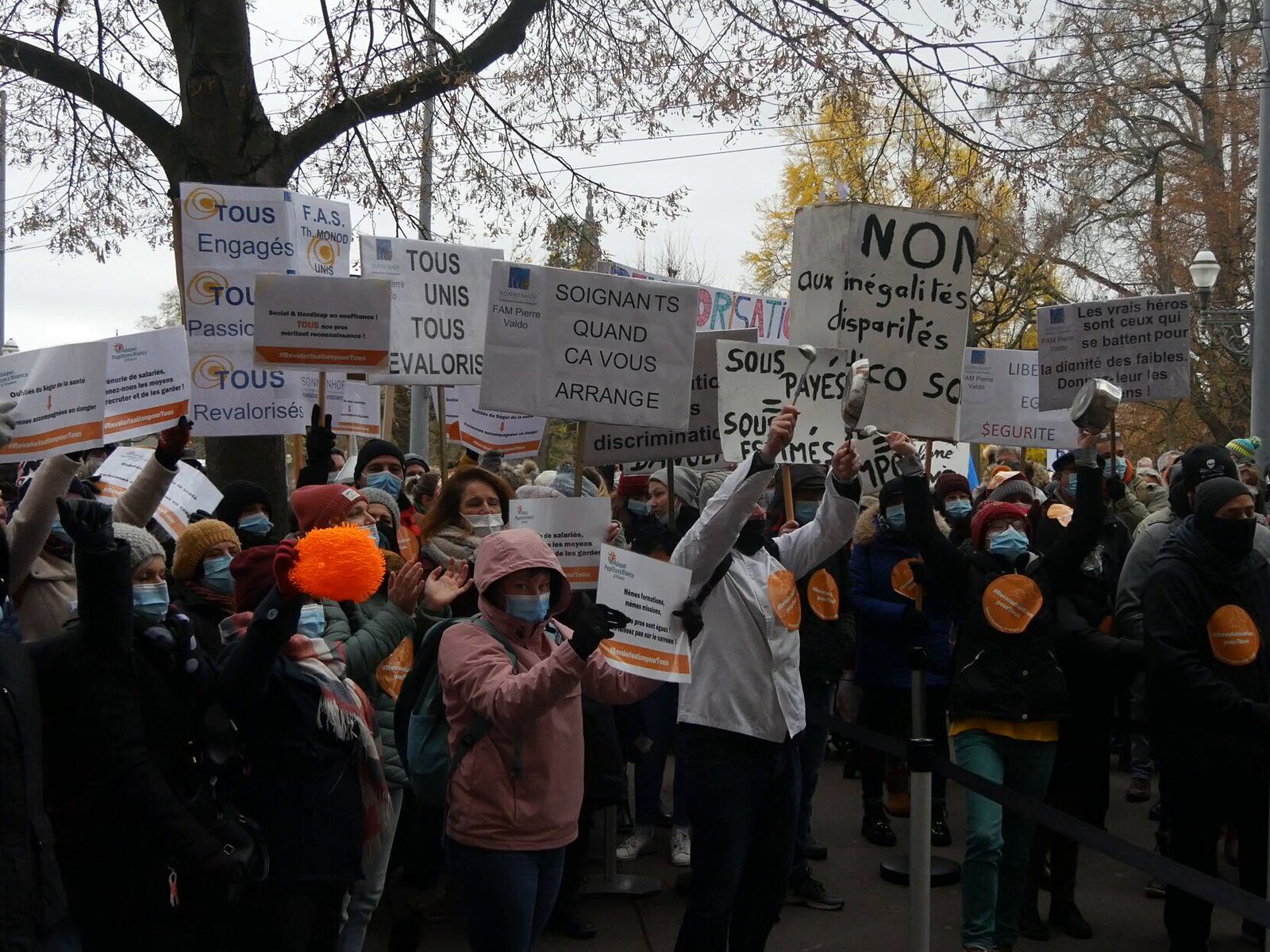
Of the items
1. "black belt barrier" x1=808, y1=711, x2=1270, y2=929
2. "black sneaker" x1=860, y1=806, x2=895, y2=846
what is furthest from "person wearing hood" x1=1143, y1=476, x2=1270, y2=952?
"black sneaker" x1=860, y1=806, x2=895, y2=846

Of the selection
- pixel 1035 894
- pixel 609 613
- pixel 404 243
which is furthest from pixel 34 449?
pixel 1035 894

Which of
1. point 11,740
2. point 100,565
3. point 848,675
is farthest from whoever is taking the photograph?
point 848,675

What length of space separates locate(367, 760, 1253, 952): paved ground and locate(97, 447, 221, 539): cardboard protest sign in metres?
2.17

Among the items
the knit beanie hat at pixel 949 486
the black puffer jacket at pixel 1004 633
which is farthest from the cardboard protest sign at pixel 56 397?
the knit beanie hat at pixel 949 486

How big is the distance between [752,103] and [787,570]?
5621 millimetres

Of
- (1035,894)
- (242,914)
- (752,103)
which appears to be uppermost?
(752,103)

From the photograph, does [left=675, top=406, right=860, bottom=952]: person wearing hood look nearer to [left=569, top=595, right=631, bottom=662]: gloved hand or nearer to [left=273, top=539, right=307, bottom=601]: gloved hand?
[left=569, top=595, right=631, bottom=662]: gloved hand

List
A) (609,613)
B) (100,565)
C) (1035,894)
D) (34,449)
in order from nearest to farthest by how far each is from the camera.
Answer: (100,565), (609,613), (34,449), (1035,894)

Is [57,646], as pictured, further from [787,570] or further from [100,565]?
[787,570]

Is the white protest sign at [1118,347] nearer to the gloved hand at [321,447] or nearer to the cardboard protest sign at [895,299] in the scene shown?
the cardboard protest sign at [895,299]

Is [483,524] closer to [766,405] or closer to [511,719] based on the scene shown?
[766,405]

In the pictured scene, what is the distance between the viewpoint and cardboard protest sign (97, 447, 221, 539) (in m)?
6.70

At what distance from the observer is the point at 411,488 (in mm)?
8539

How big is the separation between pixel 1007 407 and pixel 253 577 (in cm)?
659
